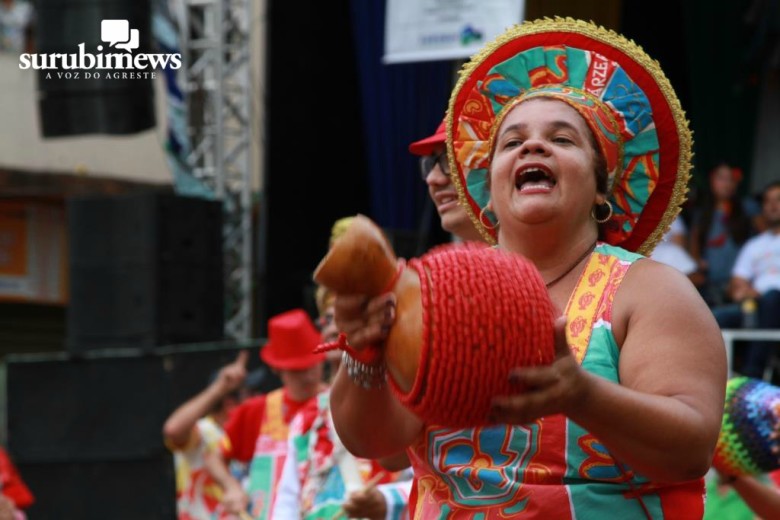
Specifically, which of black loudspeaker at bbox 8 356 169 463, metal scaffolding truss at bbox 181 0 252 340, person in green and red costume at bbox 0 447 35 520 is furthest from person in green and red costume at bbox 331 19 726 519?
metal scaffolding truss at bbox 181 0 252 340

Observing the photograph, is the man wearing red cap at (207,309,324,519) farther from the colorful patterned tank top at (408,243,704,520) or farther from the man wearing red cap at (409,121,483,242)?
the colorful patterned tank top at (408,243,704,520)

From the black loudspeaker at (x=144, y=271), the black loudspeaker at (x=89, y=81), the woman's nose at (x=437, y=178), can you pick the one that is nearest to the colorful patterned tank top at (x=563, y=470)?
the woman's nose at (x=437, y=178)

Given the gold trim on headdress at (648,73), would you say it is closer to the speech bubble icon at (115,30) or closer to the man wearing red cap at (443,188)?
the man wearing red cap at (443,188)

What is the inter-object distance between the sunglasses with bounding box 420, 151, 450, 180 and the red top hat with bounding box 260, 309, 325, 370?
102 inches

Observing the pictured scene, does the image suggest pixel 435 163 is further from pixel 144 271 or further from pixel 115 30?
pixel 115 30

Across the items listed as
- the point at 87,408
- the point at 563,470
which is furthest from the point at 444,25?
the point at 563,470

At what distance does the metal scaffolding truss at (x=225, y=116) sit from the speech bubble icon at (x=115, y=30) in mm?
1496

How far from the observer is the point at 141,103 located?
34.0ft

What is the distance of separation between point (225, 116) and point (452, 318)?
34.5 ft

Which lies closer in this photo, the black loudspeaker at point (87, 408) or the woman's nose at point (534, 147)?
the woman's nose at point (534, 147)

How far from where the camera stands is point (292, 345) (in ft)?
22.0

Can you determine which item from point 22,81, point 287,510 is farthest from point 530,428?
point 22,81

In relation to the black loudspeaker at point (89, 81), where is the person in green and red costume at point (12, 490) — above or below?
below

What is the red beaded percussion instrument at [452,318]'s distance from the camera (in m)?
1.83
